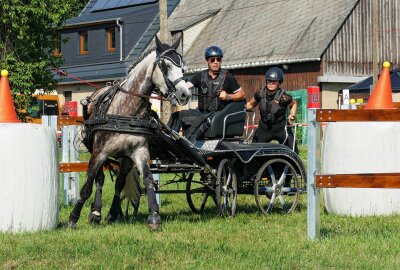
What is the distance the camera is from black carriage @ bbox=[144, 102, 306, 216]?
11766 mm

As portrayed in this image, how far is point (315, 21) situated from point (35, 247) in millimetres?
37844

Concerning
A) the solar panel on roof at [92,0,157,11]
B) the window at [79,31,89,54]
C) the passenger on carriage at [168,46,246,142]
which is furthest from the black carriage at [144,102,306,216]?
the window at [79,31,89,54]

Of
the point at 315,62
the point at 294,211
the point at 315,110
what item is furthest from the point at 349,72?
the point at 315,110

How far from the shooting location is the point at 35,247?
8680 mm

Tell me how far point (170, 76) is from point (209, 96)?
1546mm

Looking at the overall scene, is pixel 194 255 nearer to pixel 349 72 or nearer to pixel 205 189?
pixel 205 189

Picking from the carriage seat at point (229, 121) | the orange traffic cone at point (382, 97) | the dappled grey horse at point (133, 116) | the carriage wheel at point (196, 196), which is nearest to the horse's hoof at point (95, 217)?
the dappled grey horse at point (133, 116)

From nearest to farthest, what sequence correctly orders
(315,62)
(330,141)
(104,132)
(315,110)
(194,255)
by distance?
(194,255) < (315,110) < (104,132) < (330,141) < (315,62)

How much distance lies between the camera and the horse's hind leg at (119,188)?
456 inches

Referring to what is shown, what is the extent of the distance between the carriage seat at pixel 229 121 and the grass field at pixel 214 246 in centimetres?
110

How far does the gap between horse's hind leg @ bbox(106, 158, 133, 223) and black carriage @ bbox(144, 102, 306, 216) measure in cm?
35

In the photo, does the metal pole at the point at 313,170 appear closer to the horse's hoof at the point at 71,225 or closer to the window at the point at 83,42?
the horse's hoof at the point at 71,225

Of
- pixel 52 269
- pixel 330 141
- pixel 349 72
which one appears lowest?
pixel 52 269

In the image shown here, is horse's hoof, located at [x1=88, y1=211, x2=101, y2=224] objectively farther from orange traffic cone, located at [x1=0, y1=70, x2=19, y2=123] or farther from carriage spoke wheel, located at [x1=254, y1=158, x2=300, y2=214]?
carriage spoke wheel, located at [x1=254, y1=158, x2=300, y2=214]
